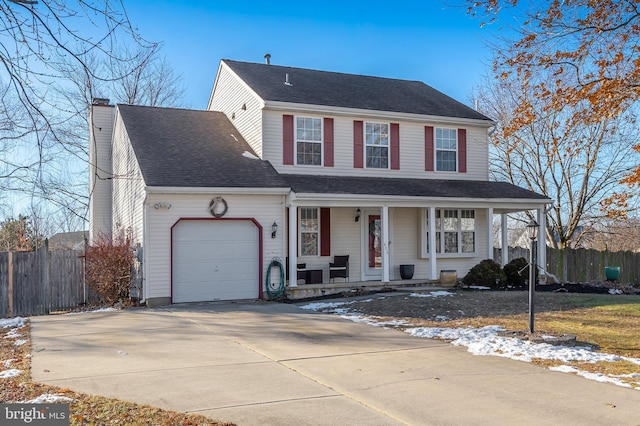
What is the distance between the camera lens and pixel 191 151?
53.9 ft

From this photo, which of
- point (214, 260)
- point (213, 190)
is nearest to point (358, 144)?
point (213, 190)

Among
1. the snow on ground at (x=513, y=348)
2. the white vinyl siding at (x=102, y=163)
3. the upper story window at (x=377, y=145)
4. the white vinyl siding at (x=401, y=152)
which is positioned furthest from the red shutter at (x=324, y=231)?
the white vinyl siding at (x=102, y=163)

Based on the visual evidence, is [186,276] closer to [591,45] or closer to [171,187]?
[171,187]

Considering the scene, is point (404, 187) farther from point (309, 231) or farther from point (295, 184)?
point (295, 184)

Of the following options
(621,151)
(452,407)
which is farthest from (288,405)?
(621,151)

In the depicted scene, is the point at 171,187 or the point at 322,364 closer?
the point at 322,364

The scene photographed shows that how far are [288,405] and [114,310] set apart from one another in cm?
928

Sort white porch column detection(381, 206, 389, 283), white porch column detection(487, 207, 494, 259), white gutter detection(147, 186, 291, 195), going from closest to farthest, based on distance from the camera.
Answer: white gutter detection(147, 186, 291, 195), white porch column detection(381, 206, 389, 283), white porch column detection(487, 207, 494, 259)

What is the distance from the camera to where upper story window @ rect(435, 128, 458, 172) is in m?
19.1

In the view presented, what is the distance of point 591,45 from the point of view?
10.7 metres

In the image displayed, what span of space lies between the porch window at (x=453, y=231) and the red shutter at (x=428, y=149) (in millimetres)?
1513

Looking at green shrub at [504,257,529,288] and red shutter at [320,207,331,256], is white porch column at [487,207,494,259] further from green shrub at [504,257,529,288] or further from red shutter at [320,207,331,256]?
red shutter at [320,207,331,256]

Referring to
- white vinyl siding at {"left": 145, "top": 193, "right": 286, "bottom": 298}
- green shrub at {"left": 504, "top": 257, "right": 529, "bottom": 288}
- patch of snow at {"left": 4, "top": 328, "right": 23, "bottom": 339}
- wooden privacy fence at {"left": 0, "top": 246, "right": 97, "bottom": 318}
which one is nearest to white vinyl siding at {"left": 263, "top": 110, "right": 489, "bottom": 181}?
white vinyl siding at {"left": 145, "top": 193, "right": 286, "bottom": 298}

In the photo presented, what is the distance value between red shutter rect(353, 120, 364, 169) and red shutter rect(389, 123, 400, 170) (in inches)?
42.1
